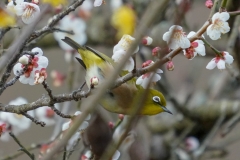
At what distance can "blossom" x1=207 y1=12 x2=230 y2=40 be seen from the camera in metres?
1.03

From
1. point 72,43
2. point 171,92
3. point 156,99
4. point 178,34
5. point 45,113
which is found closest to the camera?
point 178,34

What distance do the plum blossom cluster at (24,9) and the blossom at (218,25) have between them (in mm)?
393

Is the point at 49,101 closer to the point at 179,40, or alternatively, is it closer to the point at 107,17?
the point at 179,40

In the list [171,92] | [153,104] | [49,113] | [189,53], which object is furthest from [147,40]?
[171,92]

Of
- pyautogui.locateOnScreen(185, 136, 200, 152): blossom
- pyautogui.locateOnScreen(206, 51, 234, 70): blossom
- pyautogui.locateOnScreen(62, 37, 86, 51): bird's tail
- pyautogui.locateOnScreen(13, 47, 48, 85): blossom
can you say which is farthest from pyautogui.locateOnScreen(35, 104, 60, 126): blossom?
pyautogui.locateOnScreen(206, 51, 234, 70): blossom

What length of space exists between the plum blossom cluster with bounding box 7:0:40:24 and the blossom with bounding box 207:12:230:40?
39 centimetres

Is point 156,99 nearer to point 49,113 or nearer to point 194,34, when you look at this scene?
point 194,34

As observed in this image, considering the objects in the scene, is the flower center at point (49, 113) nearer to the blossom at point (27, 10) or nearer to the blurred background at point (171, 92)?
the blurred background at point (171, 92)

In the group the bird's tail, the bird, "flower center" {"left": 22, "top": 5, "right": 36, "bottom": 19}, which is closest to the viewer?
"flower center" {"left": 22, "top": 5, "right": 36, "bottom": 19}

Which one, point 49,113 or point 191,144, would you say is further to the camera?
point 191,144

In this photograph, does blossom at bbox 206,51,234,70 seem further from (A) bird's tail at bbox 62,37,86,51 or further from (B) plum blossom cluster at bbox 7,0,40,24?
(A) bird's tail at bbox 62,37,86,51

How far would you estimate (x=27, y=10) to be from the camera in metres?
1.09

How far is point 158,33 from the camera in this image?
2268 mm

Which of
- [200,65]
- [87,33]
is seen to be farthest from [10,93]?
[200,65]
